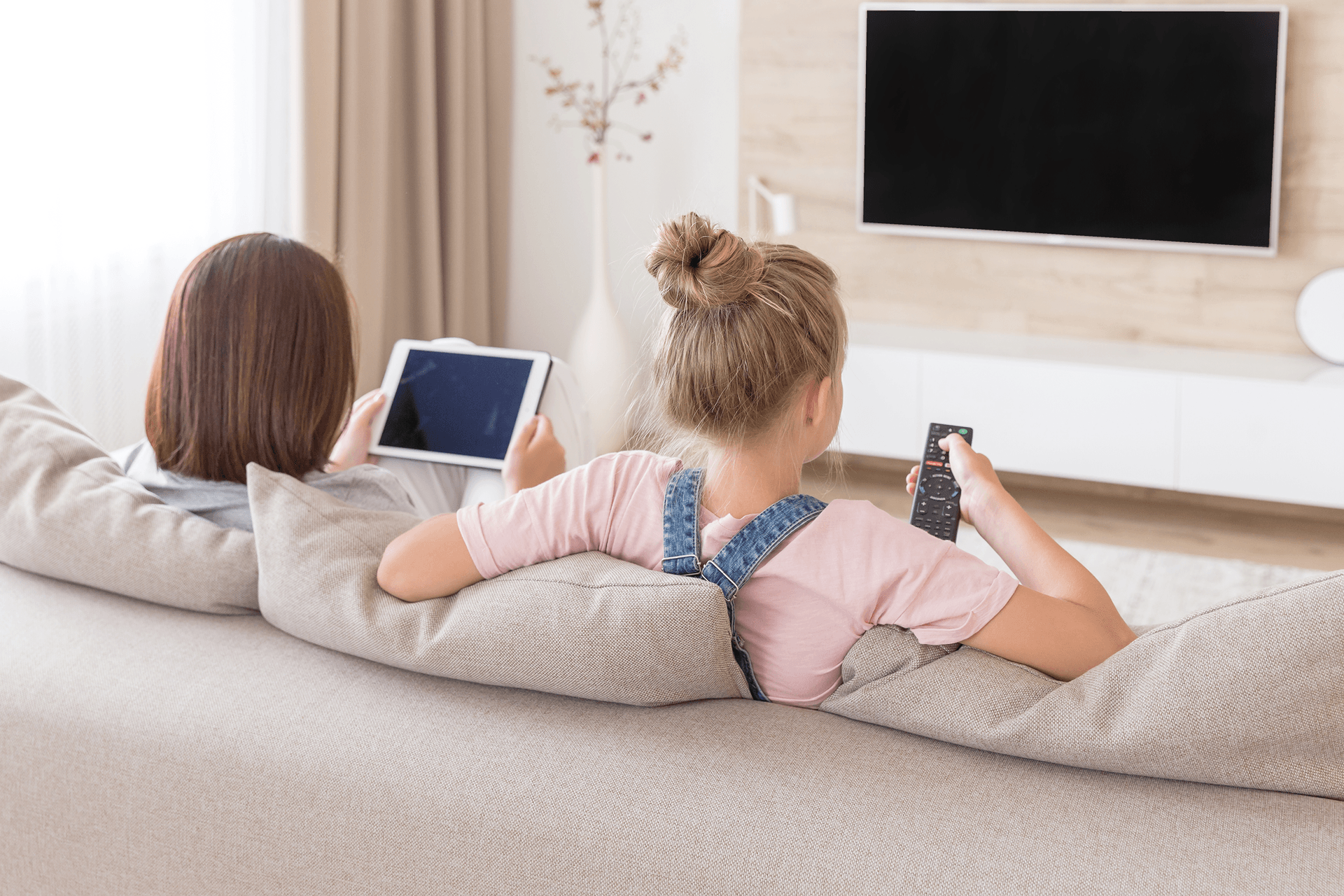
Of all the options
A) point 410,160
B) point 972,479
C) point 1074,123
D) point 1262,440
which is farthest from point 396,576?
point 410,160

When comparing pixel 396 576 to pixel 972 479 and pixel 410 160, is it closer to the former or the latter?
pixel 972 479

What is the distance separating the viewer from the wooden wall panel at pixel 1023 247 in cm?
338

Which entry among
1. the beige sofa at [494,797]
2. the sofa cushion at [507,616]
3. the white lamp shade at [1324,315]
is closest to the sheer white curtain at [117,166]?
the beige sofa at [494,797]

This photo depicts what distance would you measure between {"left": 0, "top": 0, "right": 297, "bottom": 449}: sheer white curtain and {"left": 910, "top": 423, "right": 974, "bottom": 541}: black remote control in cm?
233

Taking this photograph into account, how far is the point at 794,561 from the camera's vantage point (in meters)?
1.04

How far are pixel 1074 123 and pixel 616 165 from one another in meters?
1.56

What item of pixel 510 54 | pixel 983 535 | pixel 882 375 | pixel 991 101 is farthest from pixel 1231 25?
pixel 983 535

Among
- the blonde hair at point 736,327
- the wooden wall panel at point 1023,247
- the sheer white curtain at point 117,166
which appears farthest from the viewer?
the wooden wall panel at point 1023,247

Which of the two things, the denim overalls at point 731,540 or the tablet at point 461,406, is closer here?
the denim overalls at point 731,540

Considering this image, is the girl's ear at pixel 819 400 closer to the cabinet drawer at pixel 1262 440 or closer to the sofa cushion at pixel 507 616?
the sofa cushion at pixel 507 616

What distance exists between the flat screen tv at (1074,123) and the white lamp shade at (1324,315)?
0.16 meters

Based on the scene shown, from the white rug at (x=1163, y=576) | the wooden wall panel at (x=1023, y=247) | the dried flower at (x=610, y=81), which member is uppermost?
the dried flower at (x=610, y=81)

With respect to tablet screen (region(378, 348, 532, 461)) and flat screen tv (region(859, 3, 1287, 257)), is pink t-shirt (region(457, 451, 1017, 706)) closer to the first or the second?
tablet screen (region(378, 348, 532, 461))

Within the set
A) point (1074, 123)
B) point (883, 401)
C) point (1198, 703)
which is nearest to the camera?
point (1198, 703)
